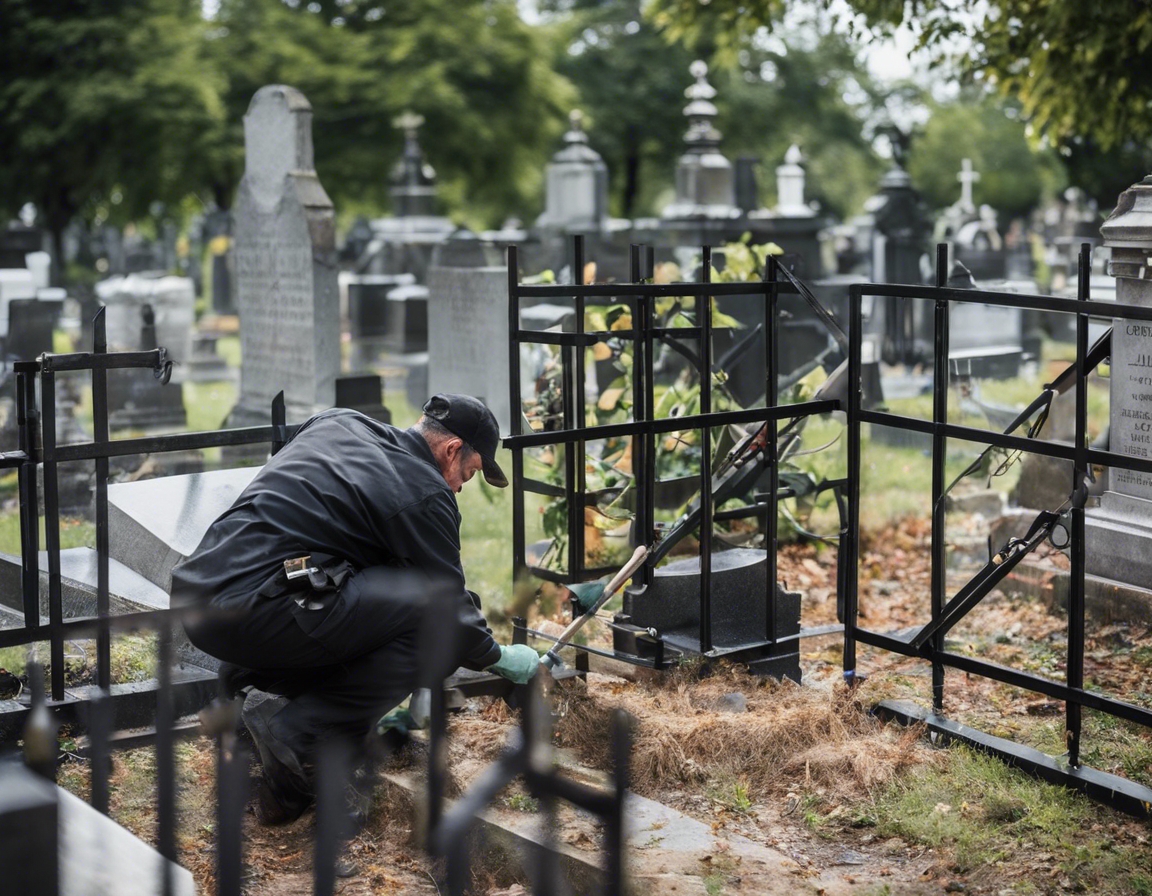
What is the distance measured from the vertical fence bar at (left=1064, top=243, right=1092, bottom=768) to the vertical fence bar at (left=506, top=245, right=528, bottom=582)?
187cm

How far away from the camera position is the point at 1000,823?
4441mm

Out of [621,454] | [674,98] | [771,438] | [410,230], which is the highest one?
[674,98]

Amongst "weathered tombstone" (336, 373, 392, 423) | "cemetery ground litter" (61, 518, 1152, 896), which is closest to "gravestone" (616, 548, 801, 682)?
"cemetery ground litter" (61, 518, 1152, 896)

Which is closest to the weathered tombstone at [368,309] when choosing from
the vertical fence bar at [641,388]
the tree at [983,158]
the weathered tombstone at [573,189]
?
the weathered tombstone at [573,189]

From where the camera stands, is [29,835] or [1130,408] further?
[1130,408]

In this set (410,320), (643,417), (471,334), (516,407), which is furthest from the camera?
(410,320)

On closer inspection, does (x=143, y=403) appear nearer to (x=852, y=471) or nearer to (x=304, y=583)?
(x=852, y=471)

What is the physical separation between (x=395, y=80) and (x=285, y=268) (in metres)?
23.7

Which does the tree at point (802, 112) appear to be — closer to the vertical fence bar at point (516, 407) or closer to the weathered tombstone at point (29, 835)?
the vertical fence bar at point (516, 407)

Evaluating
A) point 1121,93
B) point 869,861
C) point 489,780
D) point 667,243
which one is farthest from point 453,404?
point 667,243

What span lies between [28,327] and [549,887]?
10.8 meters

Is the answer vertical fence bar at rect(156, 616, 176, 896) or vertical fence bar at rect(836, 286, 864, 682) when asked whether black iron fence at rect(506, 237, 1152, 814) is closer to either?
vertical fence bar at rect(836, 286, 864, 682)

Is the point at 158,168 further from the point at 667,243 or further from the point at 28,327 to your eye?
the point at 28,327

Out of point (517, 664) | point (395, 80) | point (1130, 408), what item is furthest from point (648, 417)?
point (395, 80)
